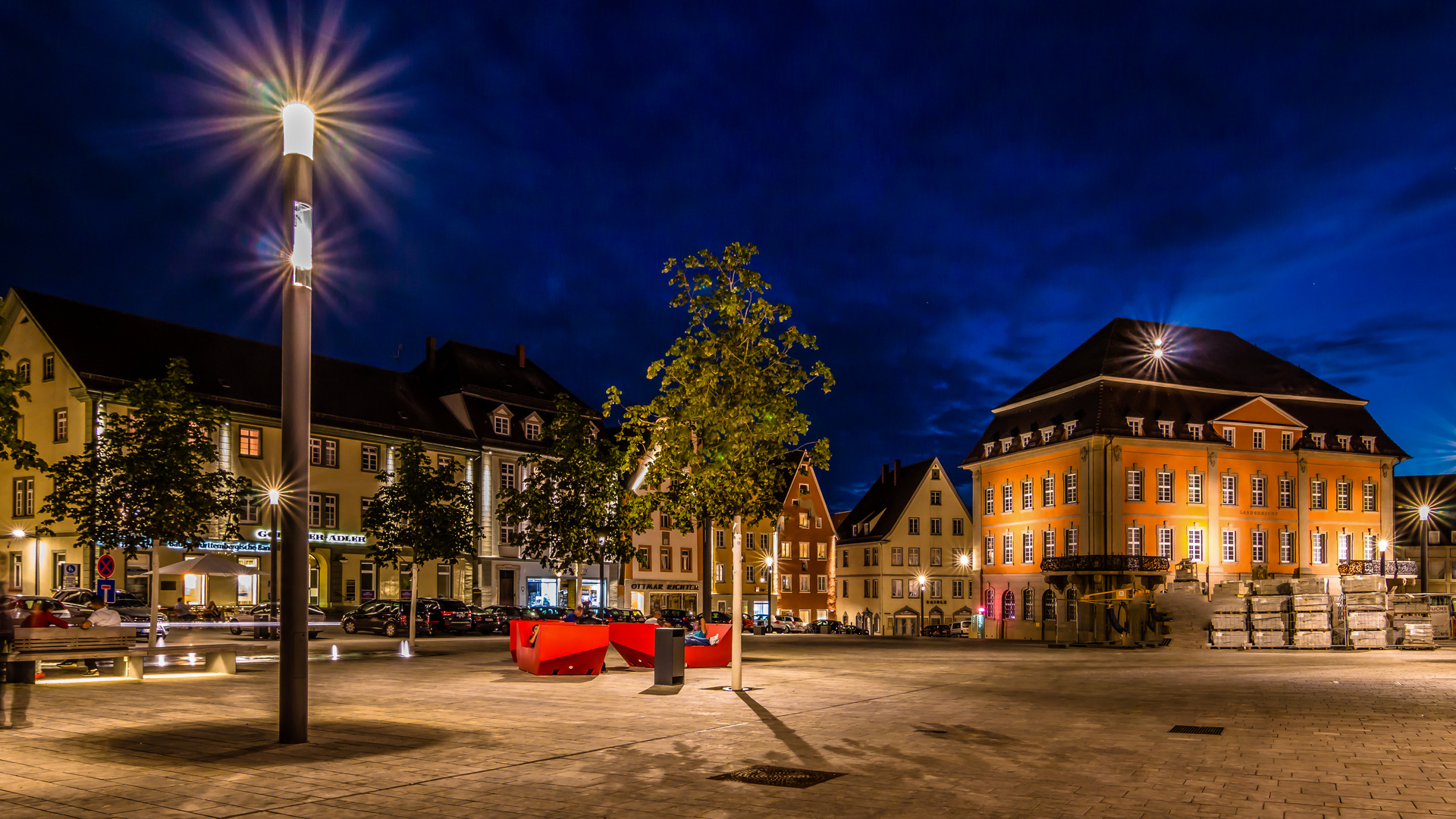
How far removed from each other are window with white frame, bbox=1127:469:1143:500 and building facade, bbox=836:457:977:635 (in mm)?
24433

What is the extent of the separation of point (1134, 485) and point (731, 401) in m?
51.1

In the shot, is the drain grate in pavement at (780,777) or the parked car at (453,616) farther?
the parked car at (453,616)

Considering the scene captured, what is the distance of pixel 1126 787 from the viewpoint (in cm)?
955

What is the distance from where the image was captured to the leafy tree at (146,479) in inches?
1192

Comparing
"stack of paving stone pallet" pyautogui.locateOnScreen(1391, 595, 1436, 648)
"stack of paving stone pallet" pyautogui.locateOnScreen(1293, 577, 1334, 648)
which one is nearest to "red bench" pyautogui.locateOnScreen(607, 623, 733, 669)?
"stack of paving stone pallet" pyautogui.locateOnScreen(1293, 577, 1334, 648)

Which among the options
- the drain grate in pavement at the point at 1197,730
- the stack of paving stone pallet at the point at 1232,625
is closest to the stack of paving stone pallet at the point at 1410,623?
the stack of paving stone pallet at the point at 1232,625

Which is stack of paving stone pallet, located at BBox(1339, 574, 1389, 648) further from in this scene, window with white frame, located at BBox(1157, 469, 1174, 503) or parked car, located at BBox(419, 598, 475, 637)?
parked car, located at BBox(419, 598, 475, 637)

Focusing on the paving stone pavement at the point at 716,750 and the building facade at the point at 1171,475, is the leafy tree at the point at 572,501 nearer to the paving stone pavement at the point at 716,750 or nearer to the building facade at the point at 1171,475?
the paving stone pavement at the point at 716,750

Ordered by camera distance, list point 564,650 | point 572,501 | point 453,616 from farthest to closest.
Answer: point 572,501
point 453,616
point 564,650

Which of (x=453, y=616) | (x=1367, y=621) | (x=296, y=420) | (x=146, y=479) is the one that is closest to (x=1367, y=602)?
(x=1367, y=621)

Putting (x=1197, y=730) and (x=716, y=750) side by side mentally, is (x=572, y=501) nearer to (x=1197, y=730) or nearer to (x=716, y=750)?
(x=1197, y=730)

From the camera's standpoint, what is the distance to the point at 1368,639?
1754 inches

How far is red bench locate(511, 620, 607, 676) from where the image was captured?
22000 mm

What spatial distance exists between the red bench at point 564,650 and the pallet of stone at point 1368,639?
116 ft
